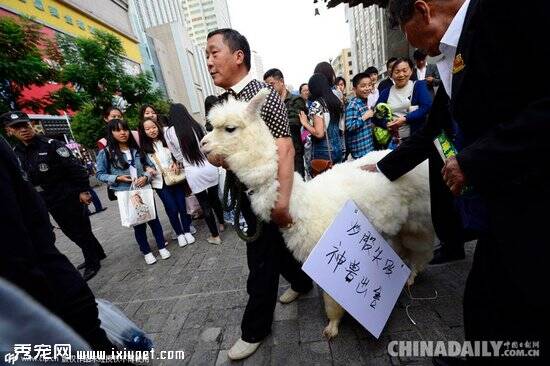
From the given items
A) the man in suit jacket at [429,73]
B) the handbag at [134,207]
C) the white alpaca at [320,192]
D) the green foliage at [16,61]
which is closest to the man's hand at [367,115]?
the man in suit jacket at [429,73]

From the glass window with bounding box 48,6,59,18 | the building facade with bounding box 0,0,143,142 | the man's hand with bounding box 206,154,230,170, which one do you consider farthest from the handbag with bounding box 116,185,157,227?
the glass window with bounding box 48,6,59,18

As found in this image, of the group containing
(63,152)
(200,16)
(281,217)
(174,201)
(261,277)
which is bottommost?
(174,201)

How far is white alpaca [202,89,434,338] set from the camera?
1.85m

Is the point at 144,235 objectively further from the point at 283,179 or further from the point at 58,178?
the point at 283,179

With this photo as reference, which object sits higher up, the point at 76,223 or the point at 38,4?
the point at 38,4

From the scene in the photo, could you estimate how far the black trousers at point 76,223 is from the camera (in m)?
4.31

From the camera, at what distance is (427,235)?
2.48m

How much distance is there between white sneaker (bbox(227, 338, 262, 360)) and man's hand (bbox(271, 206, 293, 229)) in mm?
1012

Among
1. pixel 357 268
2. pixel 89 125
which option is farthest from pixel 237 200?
pixel 89 125

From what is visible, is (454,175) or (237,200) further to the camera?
(237,200)

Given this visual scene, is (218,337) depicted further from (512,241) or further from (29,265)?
(512,241)

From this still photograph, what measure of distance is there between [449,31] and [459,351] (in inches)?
74.6

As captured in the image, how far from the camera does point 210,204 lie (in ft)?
16.5

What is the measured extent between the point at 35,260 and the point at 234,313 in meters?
Answer: 1.99
